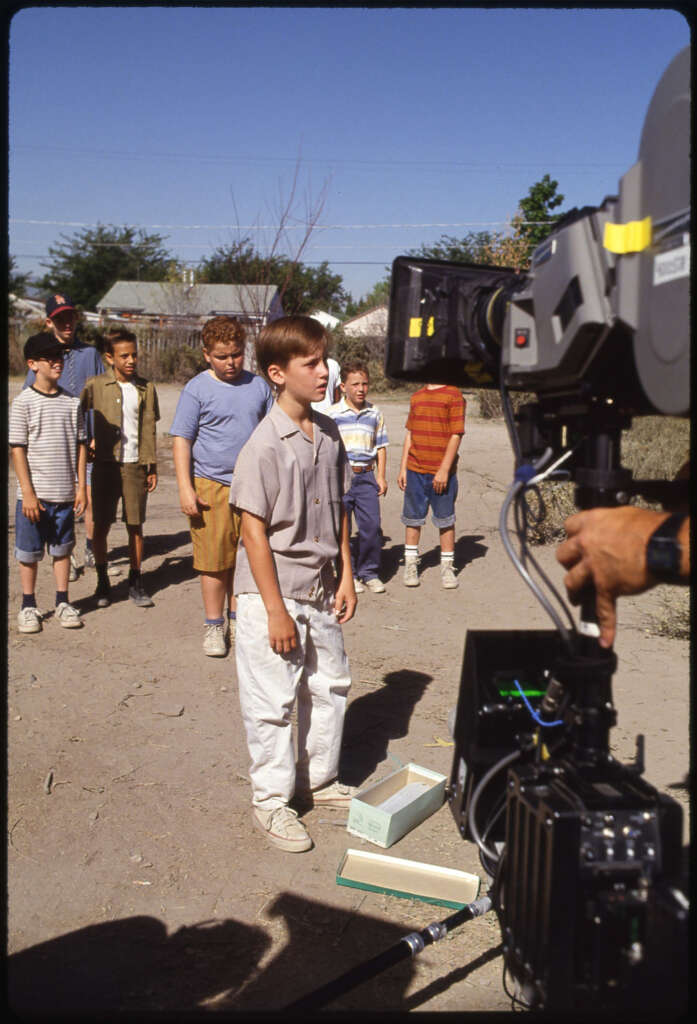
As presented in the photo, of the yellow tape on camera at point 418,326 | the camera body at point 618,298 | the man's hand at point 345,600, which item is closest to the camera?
the camera body at point 618,298

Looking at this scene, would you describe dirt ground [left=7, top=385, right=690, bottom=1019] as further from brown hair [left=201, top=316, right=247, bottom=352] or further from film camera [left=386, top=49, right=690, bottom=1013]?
brown hair [left=201, top=316, right=247, bottom=352]

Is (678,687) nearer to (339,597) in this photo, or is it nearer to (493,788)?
(339,597)

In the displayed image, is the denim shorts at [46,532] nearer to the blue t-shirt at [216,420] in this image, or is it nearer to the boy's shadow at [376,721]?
the blue t-shirt at [216,420]

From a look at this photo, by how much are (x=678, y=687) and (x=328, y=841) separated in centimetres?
241

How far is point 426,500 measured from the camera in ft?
24.4

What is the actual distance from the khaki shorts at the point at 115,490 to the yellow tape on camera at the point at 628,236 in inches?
207

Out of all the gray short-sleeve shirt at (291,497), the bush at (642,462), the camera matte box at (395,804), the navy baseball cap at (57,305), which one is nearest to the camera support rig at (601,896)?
the camera matte box at (395,804)

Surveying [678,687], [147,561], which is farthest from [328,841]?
[147,561]

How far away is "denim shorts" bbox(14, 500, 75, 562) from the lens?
5895 millimetres

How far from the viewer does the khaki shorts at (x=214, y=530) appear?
5383 mm

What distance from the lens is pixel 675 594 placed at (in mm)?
6738

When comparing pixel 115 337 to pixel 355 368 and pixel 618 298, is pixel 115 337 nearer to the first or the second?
pixel 355 368

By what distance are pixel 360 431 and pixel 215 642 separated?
Answer: 7.65ft

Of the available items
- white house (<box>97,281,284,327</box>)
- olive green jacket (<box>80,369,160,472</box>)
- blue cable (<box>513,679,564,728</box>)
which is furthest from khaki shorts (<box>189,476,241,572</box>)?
white house (<box>97,281,284,327</box>)
